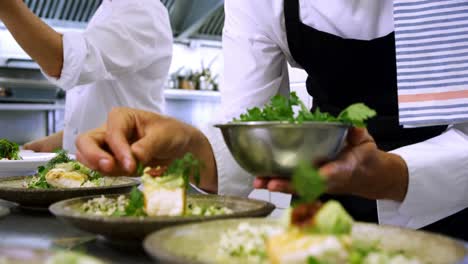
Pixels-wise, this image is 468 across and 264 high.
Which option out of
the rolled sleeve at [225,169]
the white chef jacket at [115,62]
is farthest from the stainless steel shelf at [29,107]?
the rolled sleeve at [225,169]

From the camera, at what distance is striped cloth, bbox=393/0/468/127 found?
58.9 inches

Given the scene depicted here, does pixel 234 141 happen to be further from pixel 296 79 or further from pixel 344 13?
pixel 296 79

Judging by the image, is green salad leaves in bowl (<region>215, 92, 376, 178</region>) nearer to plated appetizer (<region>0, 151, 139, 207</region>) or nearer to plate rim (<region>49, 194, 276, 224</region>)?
plate rim (<region>49, 194, 276, 224</region>)

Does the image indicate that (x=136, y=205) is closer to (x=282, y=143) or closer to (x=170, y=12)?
(x=282, y=143)

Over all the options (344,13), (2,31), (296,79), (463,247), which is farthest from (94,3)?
(463,247)

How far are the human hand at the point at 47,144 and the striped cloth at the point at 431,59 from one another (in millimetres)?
2276

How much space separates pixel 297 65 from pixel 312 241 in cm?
115

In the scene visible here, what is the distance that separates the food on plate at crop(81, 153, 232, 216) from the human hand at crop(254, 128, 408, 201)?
0.14m

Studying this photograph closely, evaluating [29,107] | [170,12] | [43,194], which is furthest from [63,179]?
[170,12]

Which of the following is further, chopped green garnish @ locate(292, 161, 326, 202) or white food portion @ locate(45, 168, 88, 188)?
white food portion @ locate(45, 168, 88, 188)

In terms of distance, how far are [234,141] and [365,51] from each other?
2.53 ft

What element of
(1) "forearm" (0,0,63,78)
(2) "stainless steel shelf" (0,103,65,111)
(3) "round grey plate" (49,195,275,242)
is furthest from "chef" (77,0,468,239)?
(2) "stainless steel shelf" (0,103,65,111)

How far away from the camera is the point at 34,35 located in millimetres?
2523

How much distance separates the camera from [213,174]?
1560mm
